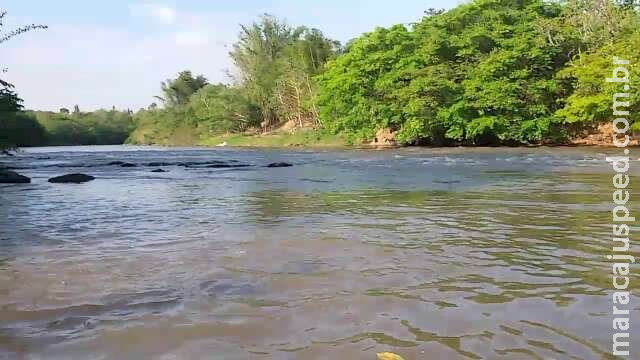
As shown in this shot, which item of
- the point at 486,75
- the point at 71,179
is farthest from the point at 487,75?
the point at 71,179

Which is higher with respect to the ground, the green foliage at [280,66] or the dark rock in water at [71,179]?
the green foliage at [280,66]

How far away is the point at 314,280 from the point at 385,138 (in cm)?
4408

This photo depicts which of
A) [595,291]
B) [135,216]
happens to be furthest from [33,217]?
[595,291]

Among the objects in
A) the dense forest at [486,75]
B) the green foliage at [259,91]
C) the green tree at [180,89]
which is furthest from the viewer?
the green tree at [180,89]

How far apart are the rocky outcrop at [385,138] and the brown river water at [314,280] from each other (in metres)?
36.4

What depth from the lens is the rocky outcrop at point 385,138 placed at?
158 ft

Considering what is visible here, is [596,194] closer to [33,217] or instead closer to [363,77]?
[33,217]

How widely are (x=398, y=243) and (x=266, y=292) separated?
102 inches

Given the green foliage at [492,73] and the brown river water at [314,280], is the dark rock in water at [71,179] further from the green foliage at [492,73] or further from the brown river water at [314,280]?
the green foliage at [492,73]

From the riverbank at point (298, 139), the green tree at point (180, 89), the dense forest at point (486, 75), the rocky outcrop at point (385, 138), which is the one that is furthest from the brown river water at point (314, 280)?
the green tree at point (180, 89)

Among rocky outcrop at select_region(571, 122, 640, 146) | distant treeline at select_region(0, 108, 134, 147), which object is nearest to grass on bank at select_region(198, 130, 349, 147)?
rocky outcrop at select_region(571, 122, 640, 146)

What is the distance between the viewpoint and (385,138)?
49.2 meters

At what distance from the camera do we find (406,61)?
45312mm

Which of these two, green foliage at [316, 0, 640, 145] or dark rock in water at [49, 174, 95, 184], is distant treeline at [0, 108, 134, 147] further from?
dark rock in water at [49, 174, 95, 184]
